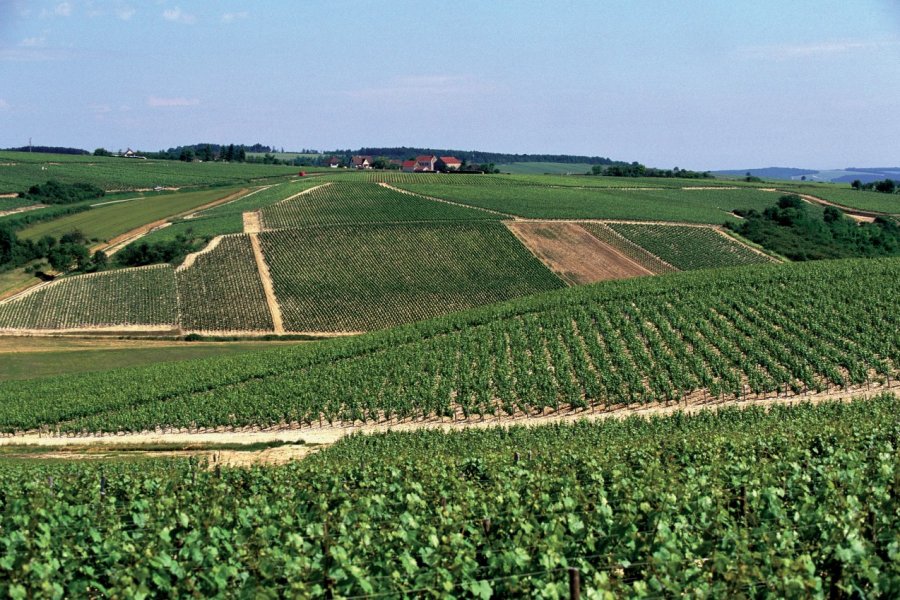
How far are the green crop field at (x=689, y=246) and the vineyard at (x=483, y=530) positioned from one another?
6506cm

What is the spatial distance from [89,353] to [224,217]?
44.0 m

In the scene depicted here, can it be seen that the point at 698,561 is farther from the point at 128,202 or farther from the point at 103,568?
the point at 128,202

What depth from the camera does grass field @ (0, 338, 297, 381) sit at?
52562 millimetres

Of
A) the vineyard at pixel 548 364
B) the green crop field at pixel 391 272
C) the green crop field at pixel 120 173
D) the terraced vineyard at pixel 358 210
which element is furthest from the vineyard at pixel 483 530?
the green crop field at pixel 120 173

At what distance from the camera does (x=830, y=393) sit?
3797 cm

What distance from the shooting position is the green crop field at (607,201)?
3979 inches

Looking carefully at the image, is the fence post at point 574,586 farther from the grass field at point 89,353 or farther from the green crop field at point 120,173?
the green crop field at point 120,173

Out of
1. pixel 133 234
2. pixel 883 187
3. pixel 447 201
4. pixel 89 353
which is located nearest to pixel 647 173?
pixel 883 187

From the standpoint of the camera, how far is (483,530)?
13914 millimetres

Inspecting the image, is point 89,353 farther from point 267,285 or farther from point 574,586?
point 574,586

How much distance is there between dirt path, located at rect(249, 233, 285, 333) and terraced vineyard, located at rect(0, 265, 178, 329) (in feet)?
23.6

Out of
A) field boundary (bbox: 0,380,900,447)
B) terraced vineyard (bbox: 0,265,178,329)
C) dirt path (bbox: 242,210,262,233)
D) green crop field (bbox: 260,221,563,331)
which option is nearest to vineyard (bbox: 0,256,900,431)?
field boundary (bbox: 0,380,900,447)

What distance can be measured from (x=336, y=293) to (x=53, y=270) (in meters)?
27.2

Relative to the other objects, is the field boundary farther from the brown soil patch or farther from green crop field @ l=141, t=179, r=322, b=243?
green crop field @ l=141, t=179, r=322, b=243
